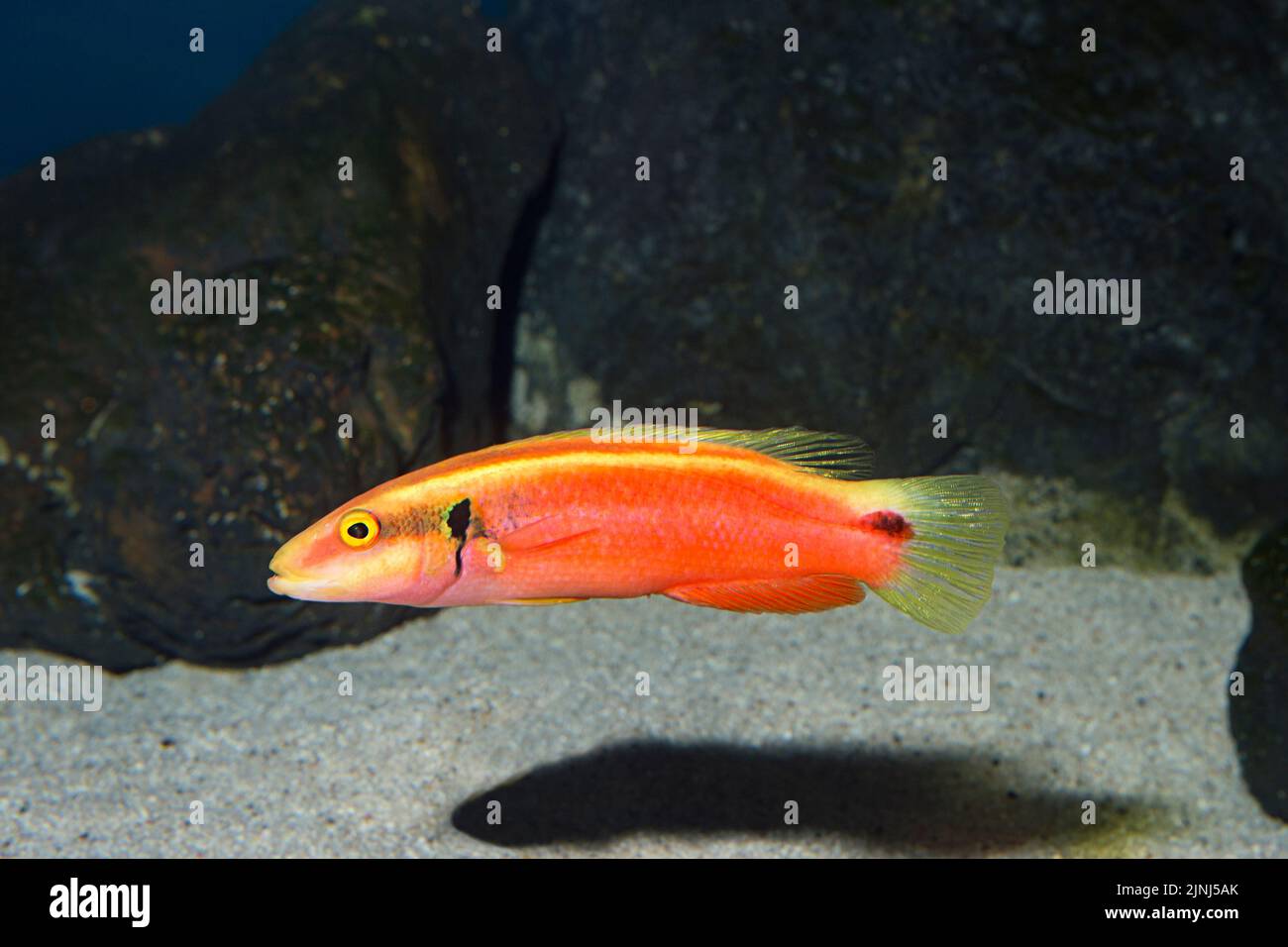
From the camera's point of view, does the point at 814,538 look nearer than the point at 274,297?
Yes

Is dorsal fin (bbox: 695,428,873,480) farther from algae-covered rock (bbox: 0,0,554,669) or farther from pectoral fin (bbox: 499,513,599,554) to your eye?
algae-covered rock (bbox: 0,0,554,669)

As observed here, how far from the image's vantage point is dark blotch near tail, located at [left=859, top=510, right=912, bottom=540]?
222cm

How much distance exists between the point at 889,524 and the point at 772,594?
349 mm

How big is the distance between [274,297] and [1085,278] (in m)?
4.95

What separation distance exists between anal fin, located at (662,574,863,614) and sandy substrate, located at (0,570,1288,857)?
1.83 m

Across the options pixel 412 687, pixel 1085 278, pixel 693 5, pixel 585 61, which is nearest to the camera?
pixel 412 687

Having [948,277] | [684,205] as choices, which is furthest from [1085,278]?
[684,205]

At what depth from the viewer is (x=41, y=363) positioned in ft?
16.6

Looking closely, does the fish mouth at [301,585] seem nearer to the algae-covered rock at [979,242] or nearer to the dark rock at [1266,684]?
the dark rock at [1266,684]

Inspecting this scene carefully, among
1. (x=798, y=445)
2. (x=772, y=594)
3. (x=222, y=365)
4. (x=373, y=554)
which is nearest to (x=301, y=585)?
(x=373, y=554)

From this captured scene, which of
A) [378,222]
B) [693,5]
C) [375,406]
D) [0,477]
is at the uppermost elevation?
[693,5]

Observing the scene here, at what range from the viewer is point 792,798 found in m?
3.89

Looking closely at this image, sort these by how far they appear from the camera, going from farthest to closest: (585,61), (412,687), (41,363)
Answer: (585,61)
(41,363)
(412,687)

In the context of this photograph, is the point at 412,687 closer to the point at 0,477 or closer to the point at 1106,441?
the point at 0,477
